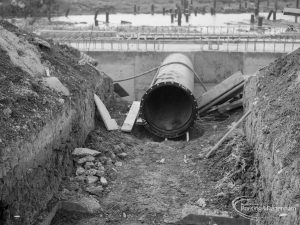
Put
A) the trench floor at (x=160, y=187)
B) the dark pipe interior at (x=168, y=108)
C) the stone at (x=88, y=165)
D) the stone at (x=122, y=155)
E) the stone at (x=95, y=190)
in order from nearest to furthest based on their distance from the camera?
the trench floor at (x=160, y=187) → the stone at (x=95, y=190) → the stone at (x=88, y=165) → the stone at (x=122, y=155) → the dark pipe interior at (x=168, y=108)

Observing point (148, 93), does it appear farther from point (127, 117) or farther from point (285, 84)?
point (285, 84)

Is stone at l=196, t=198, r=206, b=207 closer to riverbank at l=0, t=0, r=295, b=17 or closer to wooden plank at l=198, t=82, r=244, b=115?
wooden plank at l=198, t=82, r=244, b=115

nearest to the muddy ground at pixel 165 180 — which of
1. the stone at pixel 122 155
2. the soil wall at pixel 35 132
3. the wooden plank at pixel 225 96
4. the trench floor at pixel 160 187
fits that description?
the trench floor at pixel 160 187

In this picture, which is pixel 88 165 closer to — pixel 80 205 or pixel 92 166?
pixel 92 166

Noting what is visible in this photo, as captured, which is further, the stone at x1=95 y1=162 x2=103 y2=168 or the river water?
the river water

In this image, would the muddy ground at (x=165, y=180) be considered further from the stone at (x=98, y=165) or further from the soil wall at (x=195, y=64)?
the soil wall at (x=195, y=64)

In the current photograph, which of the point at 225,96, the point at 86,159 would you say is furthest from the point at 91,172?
the point at 225,96

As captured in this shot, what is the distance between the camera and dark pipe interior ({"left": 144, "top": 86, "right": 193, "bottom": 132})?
12992 mm

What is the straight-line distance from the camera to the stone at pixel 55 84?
31.6ft

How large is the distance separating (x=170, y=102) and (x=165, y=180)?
4.87 m

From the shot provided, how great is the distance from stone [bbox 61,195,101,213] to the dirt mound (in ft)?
9.83

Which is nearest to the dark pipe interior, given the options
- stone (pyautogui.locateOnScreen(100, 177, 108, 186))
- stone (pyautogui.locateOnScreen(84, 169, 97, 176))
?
stone (pyautogui.locateOnScreen(84, 169, 97, 176))

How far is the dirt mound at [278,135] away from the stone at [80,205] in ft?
9.83

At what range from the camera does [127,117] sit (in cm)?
1314
